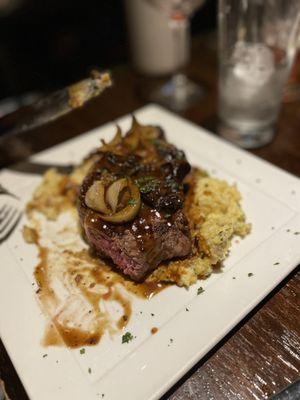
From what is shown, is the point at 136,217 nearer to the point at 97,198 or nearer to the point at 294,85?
the point at 97,198

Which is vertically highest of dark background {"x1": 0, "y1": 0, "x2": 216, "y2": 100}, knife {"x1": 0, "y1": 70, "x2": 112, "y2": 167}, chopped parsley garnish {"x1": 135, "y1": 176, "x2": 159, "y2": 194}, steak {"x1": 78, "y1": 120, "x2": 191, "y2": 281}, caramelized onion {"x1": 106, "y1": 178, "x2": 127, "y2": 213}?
knife {"x1": 0, "y1": 70, "x2": 112, "y2": 167}

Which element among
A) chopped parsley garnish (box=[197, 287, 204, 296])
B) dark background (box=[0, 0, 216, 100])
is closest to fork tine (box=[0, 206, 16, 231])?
chopped parsley garnish (box=[197, 287, 204, 296])

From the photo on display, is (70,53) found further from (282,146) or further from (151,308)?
(151,308)

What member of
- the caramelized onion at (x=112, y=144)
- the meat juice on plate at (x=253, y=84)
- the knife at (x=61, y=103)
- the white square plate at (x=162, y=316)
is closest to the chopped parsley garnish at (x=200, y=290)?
the white square plate at (x=162, y=316)

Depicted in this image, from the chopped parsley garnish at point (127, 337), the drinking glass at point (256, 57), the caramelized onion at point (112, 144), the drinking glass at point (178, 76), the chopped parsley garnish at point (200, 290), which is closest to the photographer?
the chopped parsley garnish at point (127, 337)

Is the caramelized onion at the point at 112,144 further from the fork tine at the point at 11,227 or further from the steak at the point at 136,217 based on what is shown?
the fork tine at the point at 11,227

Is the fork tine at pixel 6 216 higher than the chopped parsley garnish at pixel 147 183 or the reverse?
the reverse

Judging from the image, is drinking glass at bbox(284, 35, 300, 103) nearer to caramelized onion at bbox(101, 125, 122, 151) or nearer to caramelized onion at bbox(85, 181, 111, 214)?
caramelized onion at bbox(101, 125, 122, 151)
